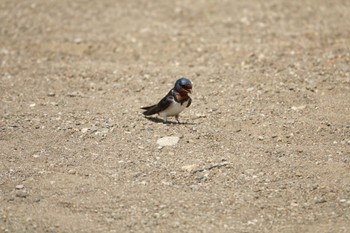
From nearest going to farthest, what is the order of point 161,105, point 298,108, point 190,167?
point 190,167, point 161,105, point 298,108

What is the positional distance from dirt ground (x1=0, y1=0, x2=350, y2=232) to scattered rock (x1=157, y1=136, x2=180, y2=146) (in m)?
0.06

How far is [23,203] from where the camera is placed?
5.13 m

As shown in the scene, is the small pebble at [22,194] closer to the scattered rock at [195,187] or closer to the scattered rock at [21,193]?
the scattered rock at [21,193]

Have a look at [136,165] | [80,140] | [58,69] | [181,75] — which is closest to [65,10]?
[58,69]

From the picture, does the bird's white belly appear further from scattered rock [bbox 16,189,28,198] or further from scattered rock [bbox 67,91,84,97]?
scattered rock [bbox 16,189,28,198]

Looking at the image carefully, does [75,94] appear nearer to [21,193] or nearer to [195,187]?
[21,193]

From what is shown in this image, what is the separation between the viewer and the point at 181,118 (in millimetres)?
6871

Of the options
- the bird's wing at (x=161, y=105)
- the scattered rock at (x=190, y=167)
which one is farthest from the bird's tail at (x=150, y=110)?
the scattered rock at (x=190, y=167)

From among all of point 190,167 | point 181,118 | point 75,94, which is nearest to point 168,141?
point 190,167

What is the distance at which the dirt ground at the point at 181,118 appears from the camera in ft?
16.4

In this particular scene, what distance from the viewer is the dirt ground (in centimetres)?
498

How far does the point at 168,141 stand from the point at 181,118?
0.85m

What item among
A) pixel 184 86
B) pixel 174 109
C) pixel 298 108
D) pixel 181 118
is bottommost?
pixel 181 118

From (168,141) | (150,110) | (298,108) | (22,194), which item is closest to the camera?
(22,194)
